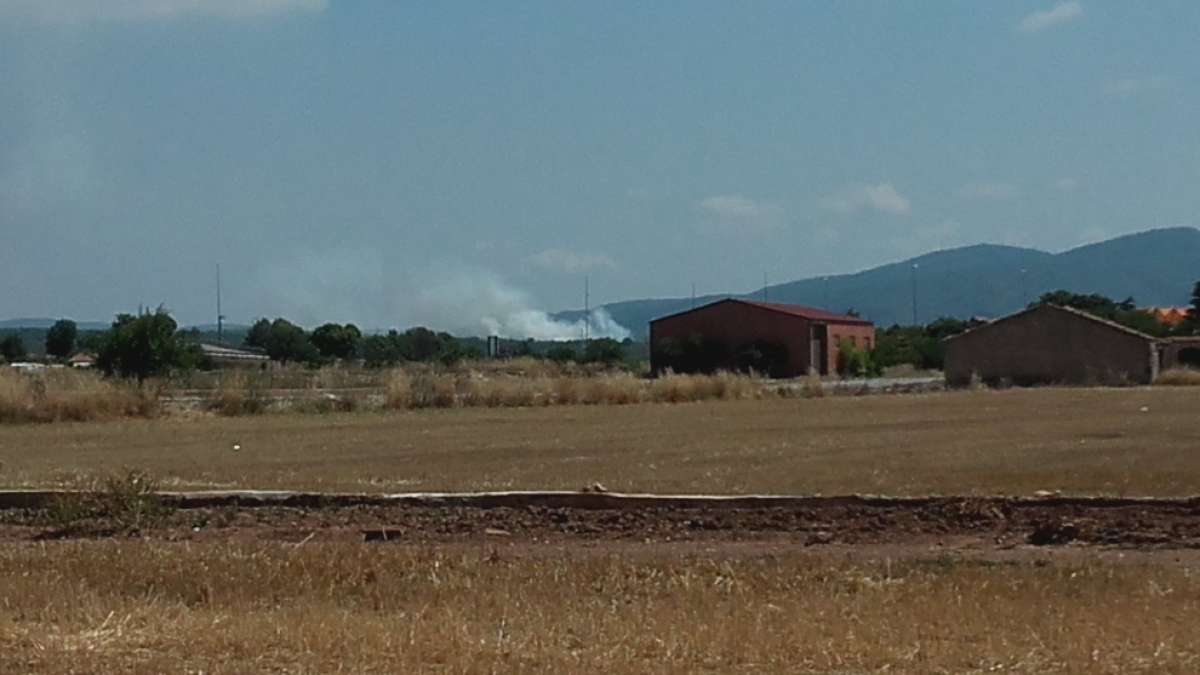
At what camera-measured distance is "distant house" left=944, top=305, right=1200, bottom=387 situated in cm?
7850

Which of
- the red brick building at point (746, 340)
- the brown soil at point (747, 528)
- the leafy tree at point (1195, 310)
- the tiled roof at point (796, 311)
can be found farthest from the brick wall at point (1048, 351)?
the brown soil at point (747, 528)

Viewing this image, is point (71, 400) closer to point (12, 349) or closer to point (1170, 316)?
point (12, 349)

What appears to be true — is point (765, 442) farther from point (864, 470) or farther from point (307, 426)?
point (307, 426)

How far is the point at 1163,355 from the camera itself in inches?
3337

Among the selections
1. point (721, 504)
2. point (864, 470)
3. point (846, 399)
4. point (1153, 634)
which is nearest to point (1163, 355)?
point (846, 399)

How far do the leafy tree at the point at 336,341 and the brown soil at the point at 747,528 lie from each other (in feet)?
369

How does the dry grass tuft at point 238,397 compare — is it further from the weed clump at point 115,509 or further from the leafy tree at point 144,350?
the weed clump at point 115,509

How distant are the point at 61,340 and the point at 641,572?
13118 centimetres

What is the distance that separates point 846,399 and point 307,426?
22096 millimetres

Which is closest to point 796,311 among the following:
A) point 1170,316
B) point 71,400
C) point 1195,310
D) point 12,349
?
point 1195,310

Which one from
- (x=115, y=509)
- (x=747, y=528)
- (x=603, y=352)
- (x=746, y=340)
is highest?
(x=603, y=352)

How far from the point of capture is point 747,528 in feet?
52.6

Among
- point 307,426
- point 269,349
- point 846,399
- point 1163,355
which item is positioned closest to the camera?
point 307,426

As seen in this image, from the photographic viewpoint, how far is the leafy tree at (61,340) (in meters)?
135
